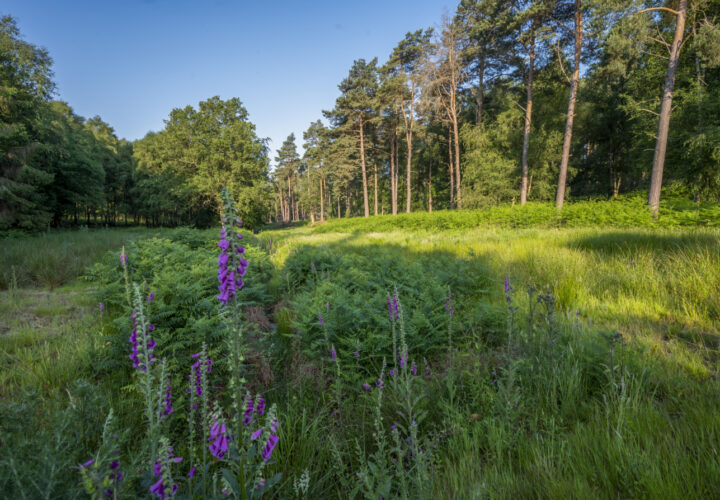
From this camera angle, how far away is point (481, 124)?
2672 cm

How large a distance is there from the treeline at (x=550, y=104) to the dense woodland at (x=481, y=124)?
0.42 ft

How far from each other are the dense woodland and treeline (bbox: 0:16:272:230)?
0.42 ft

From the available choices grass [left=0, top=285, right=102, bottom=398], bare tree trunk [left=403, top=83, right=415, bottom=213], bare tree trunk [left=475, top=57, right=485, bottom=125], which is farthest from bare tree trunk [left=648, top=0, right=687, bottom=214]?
bare tree trunk [left=403, top=83, right=415, bottom=213]

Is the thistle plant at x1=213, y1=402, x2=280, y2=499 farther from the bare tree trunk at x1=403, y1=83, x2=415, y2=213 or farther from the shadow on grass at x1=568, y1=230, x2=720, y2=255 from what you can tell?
the bare tree trunk at x1=403, y1=83, x2=415, y2=213

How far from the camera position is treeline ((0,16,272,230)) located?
14070 mm

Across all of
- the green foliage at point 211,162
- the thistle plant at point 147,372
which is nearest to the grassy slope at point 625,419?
the thistle plant at point 147,372

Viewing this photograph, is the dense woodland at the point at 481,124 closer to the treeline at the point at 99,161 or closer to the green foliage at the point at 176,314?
the treeline at the point at 99,161

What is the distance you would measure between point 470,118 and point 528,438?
36483 mm

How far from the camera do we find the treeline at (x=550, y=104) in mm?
13883

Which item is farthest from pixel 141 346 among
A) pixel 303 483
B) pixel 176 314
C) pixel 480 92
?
A: pixel 480 92

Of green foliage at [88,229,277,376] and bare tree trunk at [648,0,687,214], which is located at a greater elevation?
bare tree trunk at [648,0,687,214]

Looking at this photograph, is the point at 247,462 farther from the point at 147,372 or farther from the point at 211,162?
the point at 211,162

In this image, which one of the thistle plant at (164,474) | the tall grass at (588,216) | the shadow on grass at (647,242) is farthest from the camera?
the tall grass at (588,216)

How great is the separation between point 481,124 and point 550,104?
6430 mm
